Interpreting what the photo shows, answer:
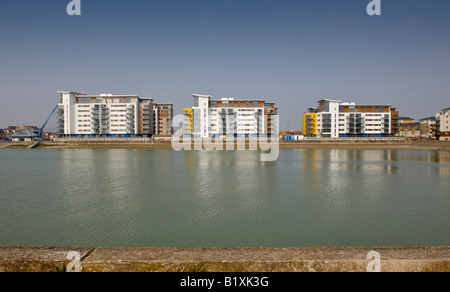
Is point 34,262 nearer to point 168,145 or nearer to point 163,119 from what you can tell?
point 168,145

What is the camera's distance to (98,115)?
88188 mm

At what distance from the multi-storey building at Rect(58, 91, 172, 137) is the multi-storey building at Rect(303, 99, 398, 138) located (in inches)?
2533

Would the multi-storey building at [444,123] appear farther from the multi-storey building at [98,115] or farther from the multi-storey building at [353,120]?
the multi-storey building at [98,115]

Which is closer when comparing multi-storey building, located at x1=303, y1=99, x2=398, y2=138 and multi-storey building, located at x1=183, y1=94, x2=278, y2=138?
multi-storey building, located at x1=183, y1=94, x2=278, y2=138

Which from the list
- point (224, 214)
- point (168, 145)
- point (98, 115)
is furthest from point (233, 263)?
point (98, 115)

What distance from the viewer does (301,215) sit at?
11.6 meters

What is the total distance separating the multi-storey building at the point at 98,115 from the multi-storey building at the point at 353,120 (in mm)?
64341

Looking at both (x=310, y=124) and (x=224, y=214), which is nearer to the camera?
(x=224, y=214)

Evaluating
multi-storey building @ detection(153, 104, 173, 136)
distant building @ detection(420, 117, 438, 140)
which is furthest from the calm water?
distant building @ detection(420, 117, 438, 140)

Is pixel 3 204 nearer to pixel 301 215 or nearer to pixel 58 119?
pixel 301 215

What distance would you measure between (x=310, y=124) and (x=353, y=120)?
14156mm

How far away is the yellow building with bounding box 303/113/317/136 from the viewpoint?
95.1m

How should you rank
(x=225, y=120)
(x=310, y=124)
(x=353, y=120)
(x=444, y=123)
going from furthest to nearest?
(x=444, y=123) → (x=310, y=124) → (x=353, y=120) → (x=225, y=120)

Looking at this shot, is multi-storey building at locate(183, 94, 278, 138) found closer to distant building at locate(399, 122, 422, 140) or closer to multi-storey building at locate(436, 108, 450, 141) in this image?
multi-storey building at locate(436, 108, 450, 141)
